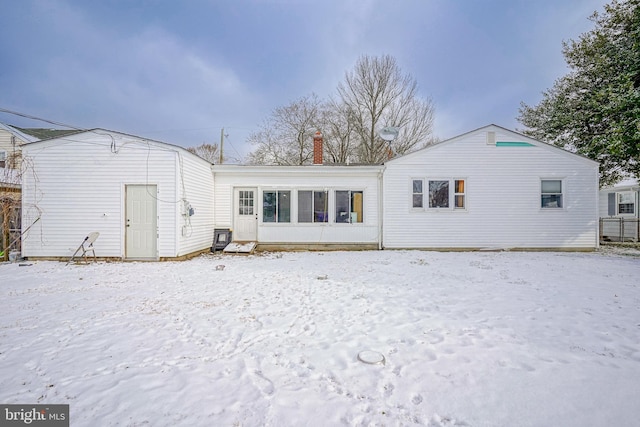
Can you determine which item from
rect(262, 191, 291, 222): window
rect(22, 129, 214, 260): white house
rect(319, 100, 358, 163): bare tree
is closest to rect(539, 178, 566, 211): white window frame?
rect(262, 191, 291, 222): window

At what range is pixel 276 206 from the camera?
1110 cm

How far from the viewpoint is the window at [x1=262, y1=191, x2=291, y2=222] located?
1110 cm

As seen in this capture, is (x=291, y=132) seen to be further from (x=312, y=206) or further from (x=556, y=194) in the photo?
(x=556, y=194)

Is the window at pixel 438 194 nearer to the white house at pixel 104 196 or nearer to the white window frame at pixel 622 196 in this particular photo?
the white house at pixel 104 196

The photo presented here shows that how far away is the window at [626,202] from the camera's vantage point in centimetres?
1495

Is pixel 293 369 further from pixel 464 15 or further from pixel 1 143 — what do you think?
pixel 464 15

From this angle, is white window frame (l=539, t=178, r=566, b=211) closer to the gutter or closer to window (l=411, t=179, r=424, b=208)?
window (l=411, t=179, r=424, b=208)

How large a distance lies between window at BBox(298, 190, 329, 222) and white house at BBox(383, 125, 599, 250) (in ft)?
7.42

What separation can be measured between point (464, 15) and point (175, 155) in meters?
17.4

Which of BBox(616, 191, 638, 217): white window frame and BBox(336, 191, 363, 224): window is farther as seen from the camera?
BBox(616, 191, 638, 217): white window frame

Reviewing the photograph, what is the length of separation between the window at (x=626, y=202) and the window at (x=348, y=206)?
48.8ft

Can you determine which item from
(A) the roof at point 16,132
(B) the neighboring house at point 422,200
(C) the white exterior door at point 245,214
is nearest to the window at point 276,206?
(B) the neighboring house at point 422,200

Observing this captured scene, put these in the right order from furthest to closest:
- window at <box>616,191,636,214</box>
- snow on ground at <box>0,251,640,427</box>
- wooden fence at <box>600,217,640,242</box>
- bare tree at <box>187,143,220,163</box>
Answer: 1. bare tree at <box>187,143,220,163</box>
2. window at <box>616,191,636,214</box>
3. wooden fence at <box>600,217,640,242</box>
4. snow on ground at <box>0,251,640,427</box>

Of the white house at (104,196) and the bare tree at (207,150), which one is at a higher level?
the bare tree at (207,150)
